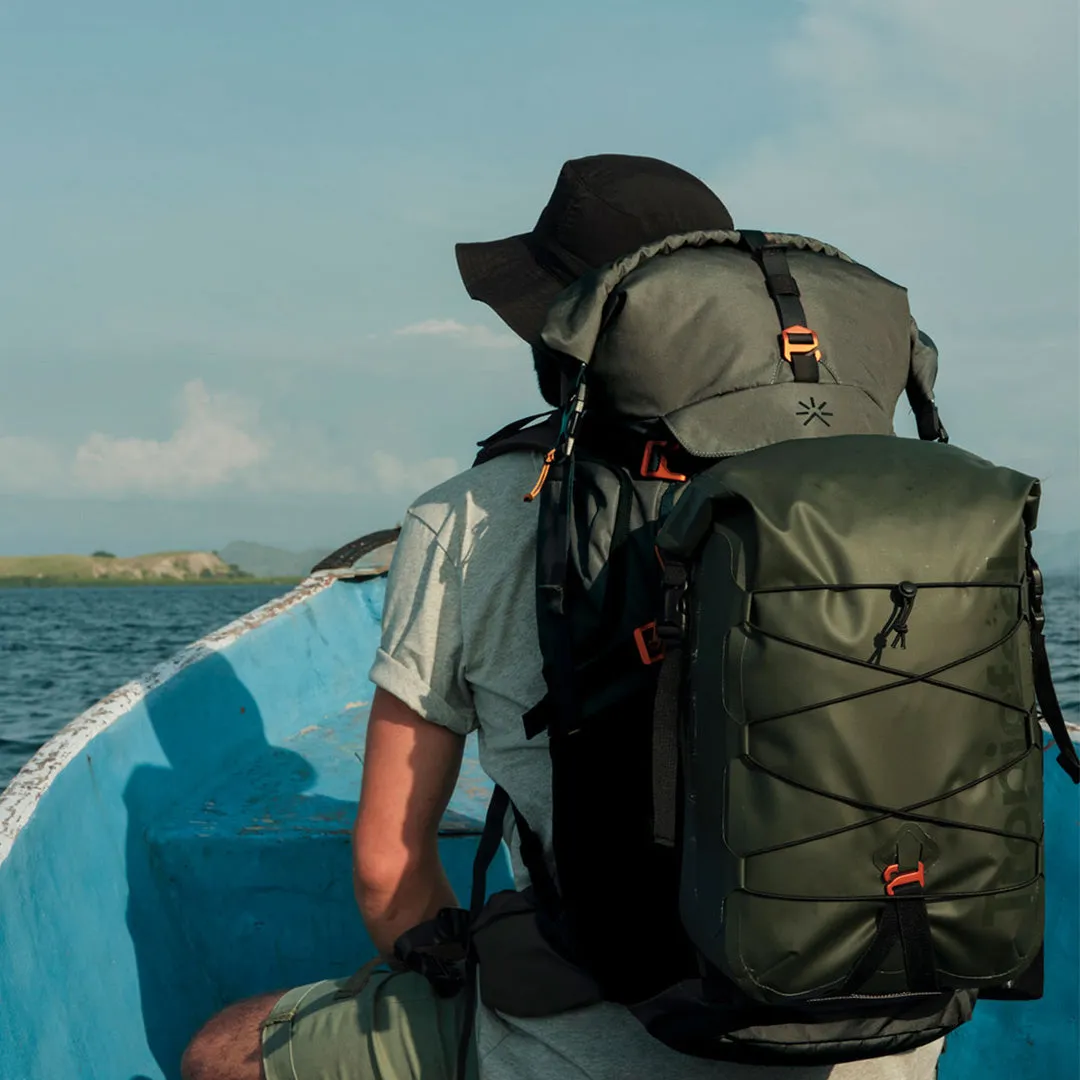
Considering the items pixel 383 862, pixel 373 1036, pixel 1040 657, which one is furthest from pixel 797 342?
pixel 373 1036

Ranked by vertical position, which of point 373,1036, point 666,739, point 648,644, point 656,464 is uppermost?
point 656,464

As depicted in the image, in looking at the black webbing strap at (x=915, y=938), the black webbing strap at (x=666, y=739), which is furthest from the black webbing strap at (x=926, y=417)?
the black webbing strap at (x=915, y=938)

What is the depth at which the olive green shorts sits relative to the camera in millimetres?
2025

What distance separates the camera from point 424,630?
1.75 meters

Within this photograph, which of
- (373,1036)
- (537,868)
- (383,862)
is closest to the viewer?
(537,868)

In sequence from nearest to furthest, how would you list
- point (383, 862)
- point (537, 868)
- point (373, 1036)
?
point (537, 868), point (383, 862), point (373, 1036)

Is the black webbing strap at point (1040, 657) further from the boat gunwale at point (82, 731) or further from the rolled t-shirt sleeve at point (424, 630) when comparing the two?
the boat gunwale at point (82, 731)

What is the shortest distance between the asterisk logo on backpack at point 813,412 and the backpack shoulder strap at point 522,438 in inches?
12.8

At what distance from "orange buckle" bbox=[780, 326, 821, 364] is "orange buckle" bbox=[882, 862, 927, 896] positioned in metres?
0.65

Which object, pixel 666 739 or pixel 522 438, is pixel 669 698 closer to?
pixel 666 739

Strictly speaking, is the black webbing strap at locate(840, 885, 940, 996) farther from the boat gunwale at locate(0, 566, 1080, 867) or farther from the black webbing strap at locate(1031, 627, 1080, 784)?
the boat gunwale at locate(0, 566, 1080, 867)

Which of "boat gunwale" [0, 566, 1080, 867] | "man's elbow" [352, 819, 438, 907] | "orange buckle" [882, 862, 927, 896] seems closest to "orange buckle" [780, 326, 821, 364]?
"orange buckle" [882, 862, 927, 896]

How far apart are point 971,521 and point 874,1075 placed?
81 cm

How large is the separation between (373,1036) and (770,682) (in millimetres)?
1063
